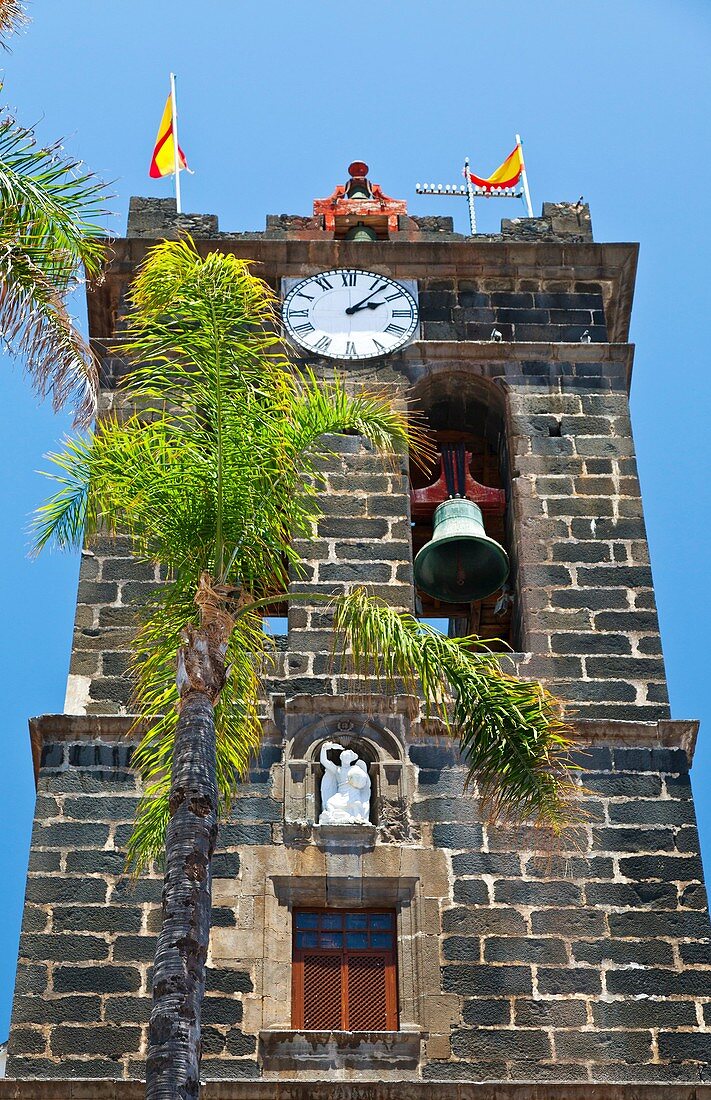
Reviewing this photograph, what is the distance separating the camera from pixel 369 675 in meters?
21.1

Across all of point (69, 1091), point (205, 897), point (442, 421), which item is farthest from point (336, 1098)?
point (442, 421)

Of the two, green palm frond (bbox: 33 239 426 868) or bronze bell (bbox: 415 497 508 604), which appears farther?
bronze bell (bbox: 415 497 508 604)

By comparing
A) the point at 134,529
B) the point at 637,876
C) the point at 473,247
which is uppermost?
the point at 473,247

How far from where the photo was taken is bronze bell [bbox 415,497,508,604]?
72.9ft

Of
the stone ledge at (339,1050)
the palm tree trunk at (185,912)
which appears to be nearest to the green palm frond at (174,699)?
the palm tree trunk at (185,912)

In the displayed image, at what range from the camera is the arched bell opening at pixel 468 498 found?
2238 centimetres

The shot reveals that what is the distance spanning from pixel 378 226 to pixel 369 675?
6716 millimetres

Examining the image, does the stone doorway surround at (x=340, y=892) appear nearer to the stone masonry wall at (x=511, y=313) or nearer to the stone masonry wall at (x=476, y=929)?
the stone masonry wall at (x=476, y=929)

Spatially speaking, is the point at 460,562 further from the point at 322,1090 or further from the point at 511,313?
the point at 322,1090

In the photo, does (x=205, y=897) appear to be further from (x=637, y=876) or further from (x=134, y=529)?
(x=637, y=876)

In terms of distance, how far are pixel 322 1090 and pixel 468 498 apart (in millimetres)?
7317

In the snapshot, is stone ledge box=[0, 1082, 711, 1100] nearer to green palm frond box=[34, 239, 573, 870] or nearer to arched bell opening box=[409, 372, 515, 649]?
green palm frond box=[34, 239, 573, 870]

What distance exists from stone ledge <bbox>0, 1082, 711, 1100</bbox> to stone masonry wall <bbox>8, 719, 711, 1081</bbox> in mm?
442

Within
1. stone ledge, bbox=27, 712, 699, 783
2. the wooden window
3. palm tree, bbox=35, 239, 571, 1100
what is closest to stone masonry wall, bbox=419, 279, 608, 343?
stone ledge, bbox=27, 712, 699, 783
